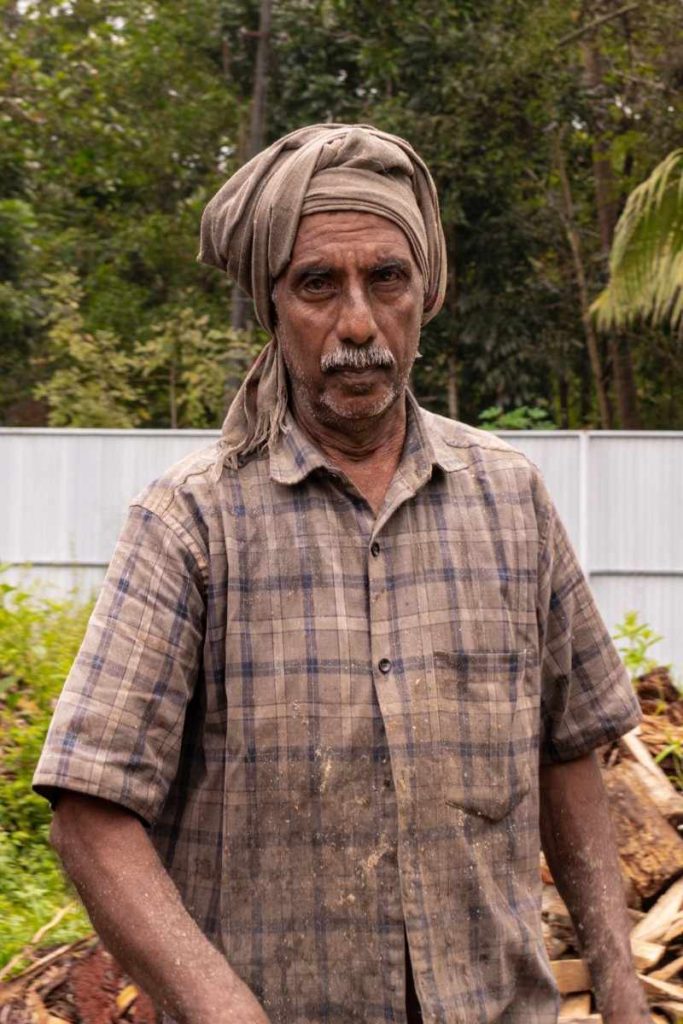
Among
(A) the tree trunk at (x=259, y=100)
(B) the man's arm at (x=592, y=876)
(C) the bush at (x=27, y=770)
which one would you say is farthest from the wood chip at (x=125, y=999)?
(A) the tree trunk at (x=259, y=100)

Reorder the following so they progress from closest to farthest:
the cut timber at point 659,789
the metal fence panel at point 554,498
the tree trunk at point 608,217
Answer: the cut timber at point 659,789 < the metal fence panel at point 554,498 < the tree trunk at point 608,217

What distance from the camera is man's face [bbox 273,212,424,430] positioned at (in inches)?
82.8

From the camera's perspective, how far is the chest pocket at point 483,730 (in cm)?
203

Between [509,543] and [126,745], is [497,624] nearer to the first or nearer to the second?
[509,543]

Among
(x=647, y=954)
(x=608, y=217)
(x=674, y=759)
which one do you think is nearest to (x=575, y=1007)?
(x=647, y=954)

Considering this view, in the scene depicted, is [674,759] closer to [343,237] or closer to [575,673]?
[575,673]

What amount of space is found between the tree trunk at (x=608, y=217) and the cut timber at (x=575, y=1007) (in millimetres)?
15069

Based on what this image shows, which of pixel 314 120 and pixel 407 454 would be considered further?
pixel 314 120

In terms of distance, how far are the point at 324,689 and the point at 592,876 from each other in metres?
0.58

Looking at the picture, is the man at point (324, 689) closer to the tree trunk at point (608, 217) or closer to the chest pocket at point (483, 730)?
the chest pocket at point (483, 730)

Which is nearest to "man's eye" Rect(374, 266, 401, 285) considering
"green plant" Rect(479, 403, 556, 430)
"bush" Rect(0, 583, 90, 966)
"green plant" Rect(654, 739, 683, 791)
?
"bush" Rect(0, 583, 90, 966)

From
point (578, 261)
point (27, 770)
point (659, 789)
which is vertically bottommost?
point (27, 770)

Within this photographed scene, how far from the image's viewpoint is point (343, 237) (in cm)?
212

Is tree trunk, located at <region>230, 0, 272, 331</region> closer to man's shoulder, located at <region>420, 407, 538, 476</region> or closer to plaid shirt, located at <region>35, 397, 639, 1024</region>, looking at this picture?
man's shoulder, located at <region>420, 407, 538, 476</region>
